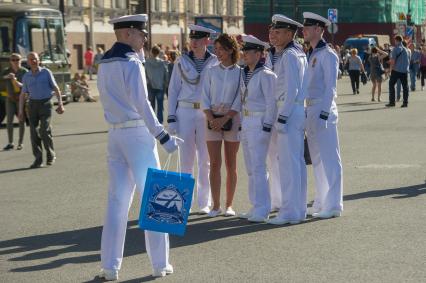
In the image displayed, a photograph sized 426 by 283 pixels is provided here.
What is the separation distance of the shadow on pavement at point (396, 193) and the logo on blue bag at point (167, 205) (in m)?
4.50

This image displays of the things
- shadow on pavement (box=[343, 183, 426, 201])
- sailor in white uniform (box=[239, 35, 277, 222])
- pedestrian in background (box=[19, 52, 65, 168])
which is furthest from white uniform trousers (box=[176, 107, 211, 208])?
pedestrian in background (box=[19, 52, 65, 168])

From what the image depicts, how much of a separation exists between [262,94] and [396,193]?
2.75m

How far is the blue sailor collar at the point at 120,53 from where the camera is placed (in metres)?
7.86

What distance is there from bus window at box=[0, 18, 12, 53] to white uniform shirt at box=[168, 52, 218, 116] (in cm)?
1945

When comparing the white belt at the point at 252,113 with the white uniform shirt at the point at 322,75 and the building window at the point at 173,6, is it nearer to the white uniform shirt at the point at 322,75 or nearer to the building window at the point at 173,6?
the white uniform shirt at the point at 322,75

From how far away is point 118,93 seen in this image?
7.93 meters

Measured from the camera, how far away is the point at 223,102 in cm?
1091

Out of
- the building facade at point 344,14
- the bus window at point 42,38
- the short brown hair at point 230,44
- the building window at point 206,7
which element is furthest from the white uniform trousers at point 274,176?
the building facade at point 344,14

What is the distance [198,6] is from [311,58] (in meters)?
67.1

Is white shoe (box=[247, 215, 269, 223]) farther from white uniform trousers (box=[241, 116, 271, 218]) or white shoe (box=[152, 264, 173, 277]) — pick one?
white shoe (box=[152, 264, 173, 277])

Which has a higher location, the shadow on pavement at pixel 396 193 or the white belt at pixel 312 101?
the white belt at pixel 312 101

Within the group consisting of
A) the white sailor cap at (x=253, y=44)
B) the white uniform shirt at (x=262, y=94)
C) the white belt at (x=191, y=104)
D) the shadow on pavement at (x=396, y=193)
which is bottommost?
the shadow on pavement at (x=396, y=193)

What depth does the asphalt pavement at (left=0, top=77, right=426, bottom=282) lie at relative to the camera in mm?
8312

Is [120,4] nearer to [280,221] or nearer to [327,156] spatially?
[327,156]
